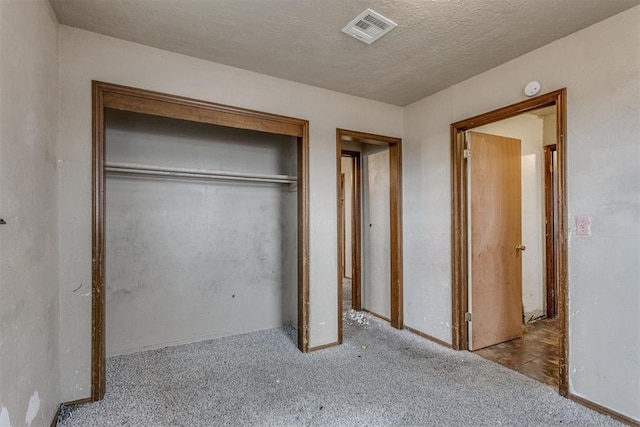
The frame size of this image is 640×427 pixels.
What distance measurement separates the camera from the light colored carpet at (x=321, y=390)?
6.24 ft

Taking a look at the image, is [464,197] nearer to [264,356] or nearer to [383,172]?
[383,172]

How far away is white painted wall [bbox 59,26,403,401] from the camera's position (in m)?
2.02

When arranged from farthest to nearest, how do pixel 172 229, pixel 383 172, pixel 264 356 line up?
pixel 383 172
pixel 172 229
pixel 264 356

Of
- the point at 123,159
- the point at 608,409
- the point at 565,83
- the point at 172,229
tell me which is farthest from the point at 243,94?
the point at 608,409

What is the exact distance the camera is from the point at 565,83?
7.09 ft

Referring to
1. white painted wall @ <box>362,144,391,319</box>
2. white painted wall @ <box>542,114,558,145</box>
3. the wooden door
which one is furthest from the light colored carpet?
white painted wall @ <box>542,114,558,145</box>

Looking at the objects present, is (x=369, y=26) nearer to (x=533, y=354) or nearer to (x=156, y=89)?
(x=156, y=89)

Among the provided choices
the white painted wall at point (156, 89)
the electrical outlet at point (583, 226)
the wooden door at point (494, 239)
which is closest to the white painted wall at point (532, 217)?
the wooden door at point (494, 239)

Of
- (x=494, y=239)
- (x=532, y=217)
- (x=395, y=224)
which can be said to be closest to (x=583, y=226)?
(x=494, y=239)

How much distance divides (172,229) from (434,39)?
8.86ft

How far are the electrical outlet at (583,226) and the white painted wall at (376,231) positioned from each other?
1.82 meters

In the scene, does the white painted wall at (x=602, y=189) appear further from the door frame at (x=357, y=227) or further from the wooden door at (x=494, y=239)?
the door frame at (x=357, y=227)

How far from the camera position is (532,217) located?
12.3 ft

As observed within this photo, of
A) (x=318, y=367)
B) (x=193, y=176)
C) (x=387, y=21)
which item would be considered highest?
(x=387, y=21)
